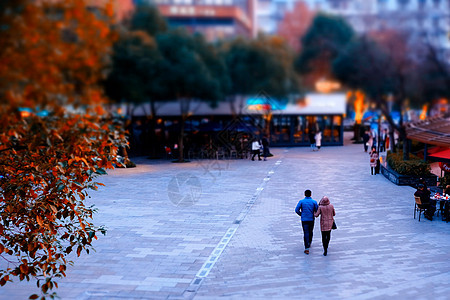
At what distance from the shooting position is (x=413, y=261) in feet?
34.0

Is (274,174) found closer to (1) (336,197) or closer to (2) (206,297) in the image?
(1) (336,197)

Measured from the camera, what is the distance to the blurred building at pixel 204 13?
11.8 feet

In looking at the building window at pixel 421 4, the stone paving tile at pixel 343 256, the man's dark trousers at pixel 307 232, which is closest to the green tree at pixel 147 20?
the building window at pixel 421 4

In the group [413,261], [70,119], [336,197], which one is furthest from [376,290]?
[336,197]

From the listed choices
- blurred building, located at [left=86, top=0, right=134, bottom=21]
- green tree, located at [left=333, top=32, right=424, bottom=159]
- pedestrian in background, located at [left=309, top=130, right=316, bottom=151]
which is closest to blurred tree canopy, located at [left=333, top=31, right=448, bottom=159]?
green tree, located at [left=333, top=32, right=424, bottom=159]

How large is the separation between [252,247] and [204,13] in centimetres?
872

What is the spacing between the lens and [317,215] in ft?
35.6

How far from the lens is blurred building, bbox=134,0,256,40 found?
3.60 meters

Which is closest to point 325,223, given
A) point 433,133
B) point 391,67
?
point 391,67

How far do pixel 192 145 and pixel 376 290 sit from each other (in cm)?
2343

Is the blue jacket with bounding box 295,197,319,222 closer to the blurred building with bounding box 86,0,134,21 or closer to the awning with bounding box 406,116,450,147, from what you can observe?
the blurred building with bounding box 86,0,134,21

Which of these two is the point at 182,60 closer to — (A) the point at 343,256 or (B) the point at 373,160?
(A) the point at 343,256

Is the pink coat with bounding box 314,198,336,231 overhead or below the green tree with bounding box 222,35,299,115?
below

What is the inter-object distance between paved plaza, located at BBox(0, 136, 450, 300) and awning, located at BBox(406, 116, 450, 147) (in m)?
2.28
